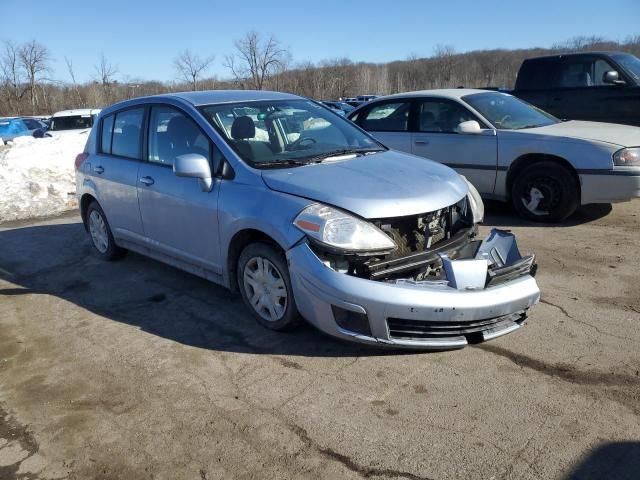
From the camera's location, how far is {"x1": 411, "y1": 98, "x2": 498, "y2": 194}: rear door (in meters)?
6.68

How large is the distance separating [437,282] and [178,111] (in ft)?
8.82

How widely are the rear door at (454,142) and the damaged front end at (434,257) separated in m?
3.04

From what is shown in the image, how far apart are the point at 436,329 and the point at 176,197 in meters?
2.40

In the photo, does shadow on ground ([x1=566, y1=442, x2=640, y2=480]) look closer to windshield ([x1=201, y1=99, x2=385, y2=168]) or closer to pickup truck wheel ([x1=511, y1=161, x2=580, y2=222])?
windshield ([x1=201, y1=99, x2=385, y2=168])

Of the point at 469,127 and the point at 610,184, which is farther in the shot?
the point at 469,127

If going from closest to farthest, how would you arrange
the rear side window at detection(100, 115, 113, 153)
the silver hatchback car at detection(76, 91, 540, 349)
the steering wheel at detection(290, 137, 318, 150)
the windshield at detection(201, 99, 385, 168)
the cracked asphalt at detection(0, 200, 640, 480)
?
the cracked asphalt at detection(0, 200, 640, 480) < the silver hatchback car at detection(76, 91, 540, 349) < the windshield at detection(201, 99, 385, 168) < the steering wheel at detection(290, 137, 318, 150) < the rear side window at detection(100, 115, 113, 153)

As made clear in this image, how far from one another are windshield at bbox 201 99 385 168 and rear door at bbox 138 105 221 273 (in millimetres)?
234

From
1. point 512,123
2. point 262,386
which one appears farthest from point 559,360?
point 512,123

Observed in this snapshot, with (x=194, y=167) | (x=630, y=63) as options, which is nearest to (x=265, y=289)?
(x=194, y=167)

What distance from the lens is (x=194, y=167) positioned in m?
3.98

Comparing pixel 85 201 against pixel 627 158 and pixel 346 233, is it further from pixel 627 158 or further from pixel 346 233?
pixel 627 158

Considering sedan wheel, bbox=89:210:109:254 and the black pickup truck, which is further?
the black pickup truck

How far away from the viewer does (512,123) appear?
22.2 ft

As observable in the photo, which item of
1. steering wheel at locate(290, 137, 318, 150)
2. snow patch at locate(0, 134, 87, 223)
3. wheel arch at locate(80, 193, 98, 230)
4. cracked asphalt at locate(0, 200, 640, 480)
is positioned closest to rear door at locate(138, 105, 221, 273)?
cracked asphalt at locate(0, 200, 640, 480)
